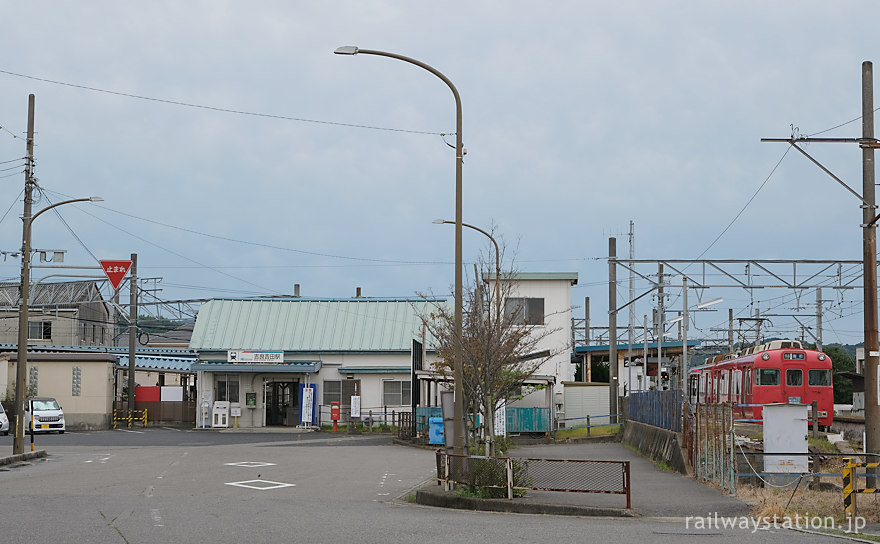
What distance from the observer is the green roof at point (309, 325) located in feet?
172

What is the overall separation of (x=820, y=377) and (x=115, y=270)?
80.8 ft

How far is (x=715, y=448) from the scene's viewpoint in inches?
771

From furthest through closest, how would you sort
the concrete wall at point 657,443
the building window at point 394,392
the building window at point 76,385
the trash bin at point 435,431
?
the building window at point 394,392 < the building window at point 76,385 < the trash bin at point 435,431 < the concrete wall at point 657,443

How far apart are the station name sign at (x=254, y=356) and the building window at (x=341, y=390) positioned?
302 centimetres

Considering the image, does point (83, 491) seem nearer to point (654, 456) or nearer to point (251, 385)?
point (654, 456)

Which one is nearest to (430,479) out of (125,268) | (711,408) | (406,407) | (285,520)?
(711,408)

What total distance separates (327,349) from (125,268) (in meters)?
18.2

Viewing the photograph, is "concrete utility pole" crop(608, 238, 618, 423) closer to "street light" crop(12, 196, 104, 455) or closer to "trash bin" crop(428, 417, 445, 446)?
"trash bin" crop(428, 417, 445, 446)

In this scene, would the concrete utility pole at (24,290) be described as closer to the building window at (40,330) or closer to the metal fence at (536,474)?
the metal fence at (536,474)

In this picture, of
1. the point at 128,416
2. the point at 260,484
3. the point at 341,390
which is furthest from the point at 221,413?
the point at 260,484

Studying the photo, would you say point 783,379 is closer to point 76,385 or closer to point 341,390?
point 341,390

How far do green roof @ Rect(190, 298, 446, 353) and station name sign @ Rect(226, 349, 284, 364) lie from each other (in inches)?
69.6

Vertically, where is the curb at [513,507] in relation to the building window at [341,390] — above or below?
below

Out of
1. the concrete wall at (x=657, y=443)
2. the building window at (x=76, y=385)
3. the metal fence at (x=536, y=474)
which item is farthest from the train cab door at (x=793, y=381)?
the building window at (x=76, y=385)
